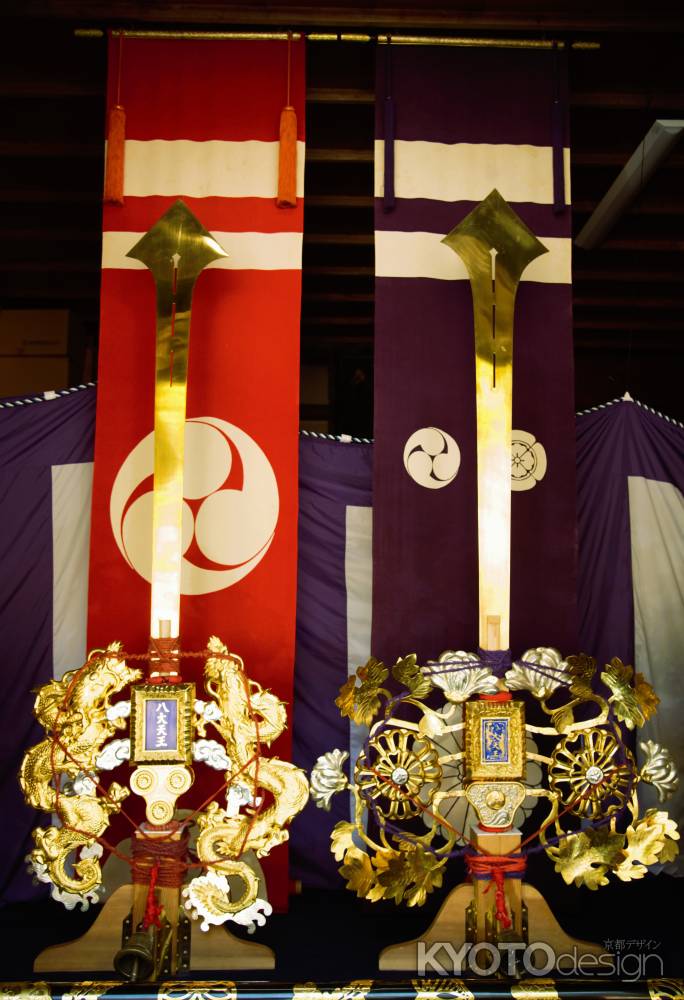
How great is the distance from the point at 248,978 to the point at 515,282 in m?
2.31

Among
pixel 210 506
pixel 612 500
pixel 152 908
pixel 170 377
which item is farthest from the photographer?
pixel 612 500

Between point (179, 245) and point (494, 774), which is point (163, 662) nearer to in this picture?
point (494, 774)

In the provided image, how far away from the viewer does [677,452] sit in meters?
3.44

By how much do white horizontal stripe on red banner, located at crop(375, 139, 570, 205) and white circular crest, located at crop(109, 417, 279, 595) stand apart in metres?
1.12

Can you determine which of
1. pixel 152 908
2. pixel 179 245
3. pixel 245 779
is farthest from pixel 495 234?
pixel 152 908

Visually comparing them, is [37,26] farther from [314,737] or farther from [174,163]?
[314,737]

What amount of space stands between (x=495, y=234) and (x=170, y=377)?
116cm

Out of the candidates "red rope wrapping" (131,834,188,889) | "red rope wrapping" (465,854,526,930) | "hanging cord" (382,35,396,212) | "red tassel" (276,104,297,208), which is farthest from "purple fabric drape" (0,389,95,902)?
"red rope wrapping" (465,854,526,930)

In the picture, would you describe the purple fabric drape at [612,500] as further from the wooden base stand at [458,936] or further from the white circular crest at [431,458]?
the wooden base stand at [458,936]

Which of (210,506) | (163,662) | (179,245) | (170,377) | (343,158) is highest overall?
(343,158)

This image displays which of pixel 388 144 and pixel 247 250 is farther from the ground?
pixel 388 144

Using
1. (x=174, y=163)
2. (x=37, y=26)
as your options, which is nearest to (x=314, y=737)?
(x=174, y=163)

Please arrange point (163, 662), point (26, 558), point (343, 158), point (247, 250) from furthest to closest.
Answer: point (343, 158)
point (26, 558)
point (247, 250)
point (163, 662)

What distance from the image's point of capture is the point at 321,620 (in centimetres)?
328
